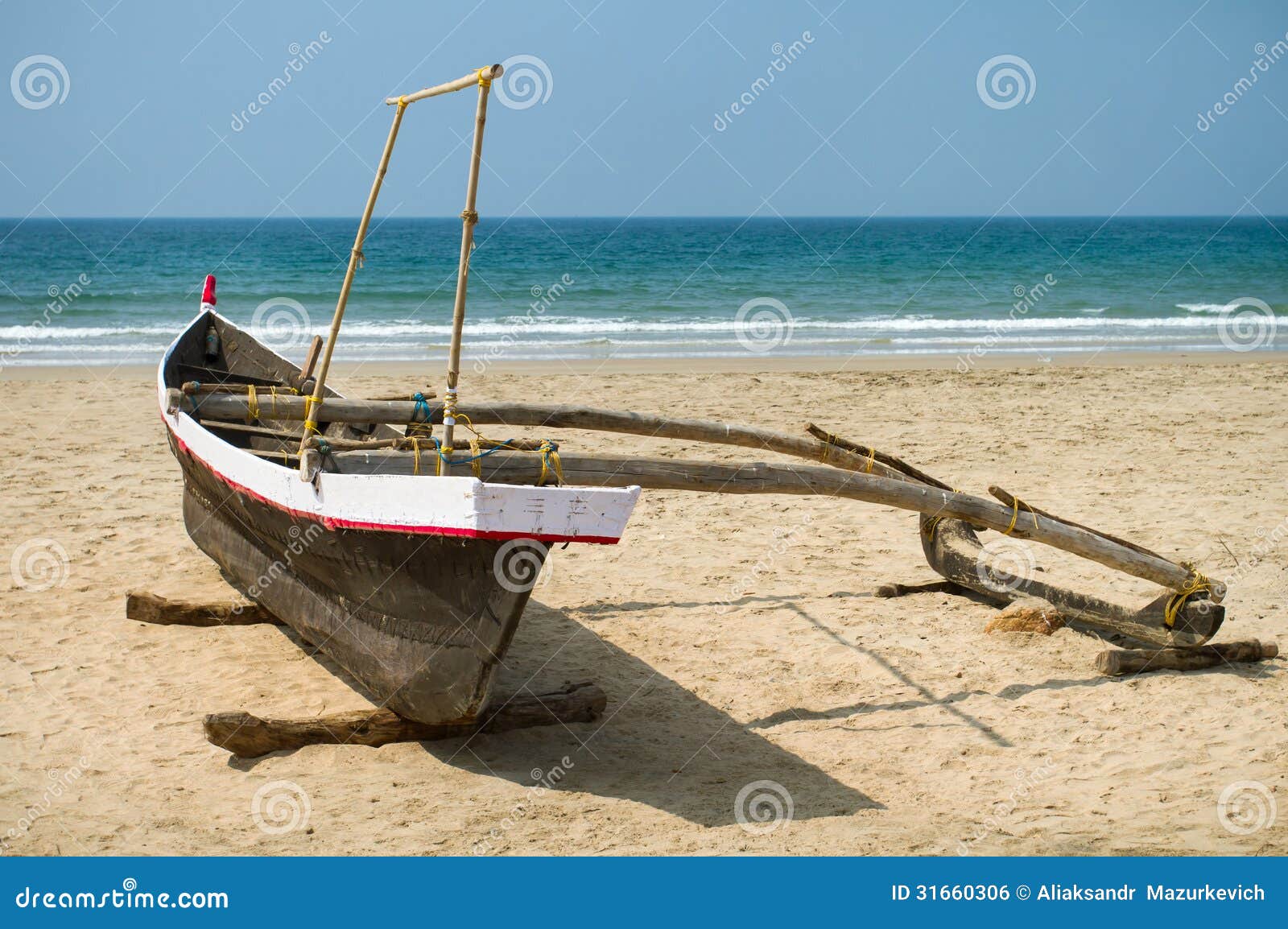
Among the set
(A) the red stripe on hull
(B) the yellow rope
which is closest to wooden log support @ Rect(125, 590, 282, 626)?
(B) the yellow rope

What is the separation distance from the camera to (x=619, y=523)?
147 inches

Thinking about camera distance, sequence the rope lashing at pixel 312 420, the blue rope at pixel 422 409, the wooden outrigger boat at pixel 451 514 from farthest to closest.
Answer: the blue rope at pixel 422 409 → the rope lashing at pixel 312 420 → the wooden outrigger boat at pixel 451 514

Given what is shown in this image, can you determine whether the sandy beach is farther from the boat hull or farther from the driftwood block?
the boat hull

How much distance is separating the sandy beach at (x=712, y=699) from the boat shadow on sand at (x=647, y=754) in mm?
16

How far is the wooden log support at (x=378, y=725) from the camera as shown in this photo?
4406 millimetres

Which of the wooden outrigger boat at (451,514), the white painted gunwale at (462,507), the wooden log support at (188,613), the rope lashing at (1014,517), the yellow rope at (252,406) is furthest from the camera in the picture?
the yellow rope at (252,406)

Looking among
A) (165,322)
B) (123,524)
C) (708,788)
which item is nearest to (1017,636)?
(708,788)

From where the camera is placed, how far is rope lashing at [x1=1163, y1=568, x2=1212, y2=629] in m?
5.38

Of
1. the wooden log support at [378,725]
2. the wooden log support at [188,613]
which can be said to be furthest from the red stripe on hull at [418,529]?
the wooden log support at [188,613]

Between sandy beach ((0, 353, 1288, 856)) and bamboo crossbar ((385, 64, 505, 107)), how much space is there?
2.55 m

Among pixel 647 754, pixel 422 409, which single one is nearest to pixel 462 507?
pixel 647 754

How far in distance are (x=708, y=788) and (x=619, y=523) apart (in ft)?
3.96

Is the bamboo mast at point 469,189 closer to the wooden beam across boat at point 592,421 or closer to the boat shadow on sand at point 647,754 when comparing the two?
the wooden beam across boat at point 592,421

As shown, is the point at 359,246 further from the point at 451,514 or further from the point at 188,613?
the point at 188,613
